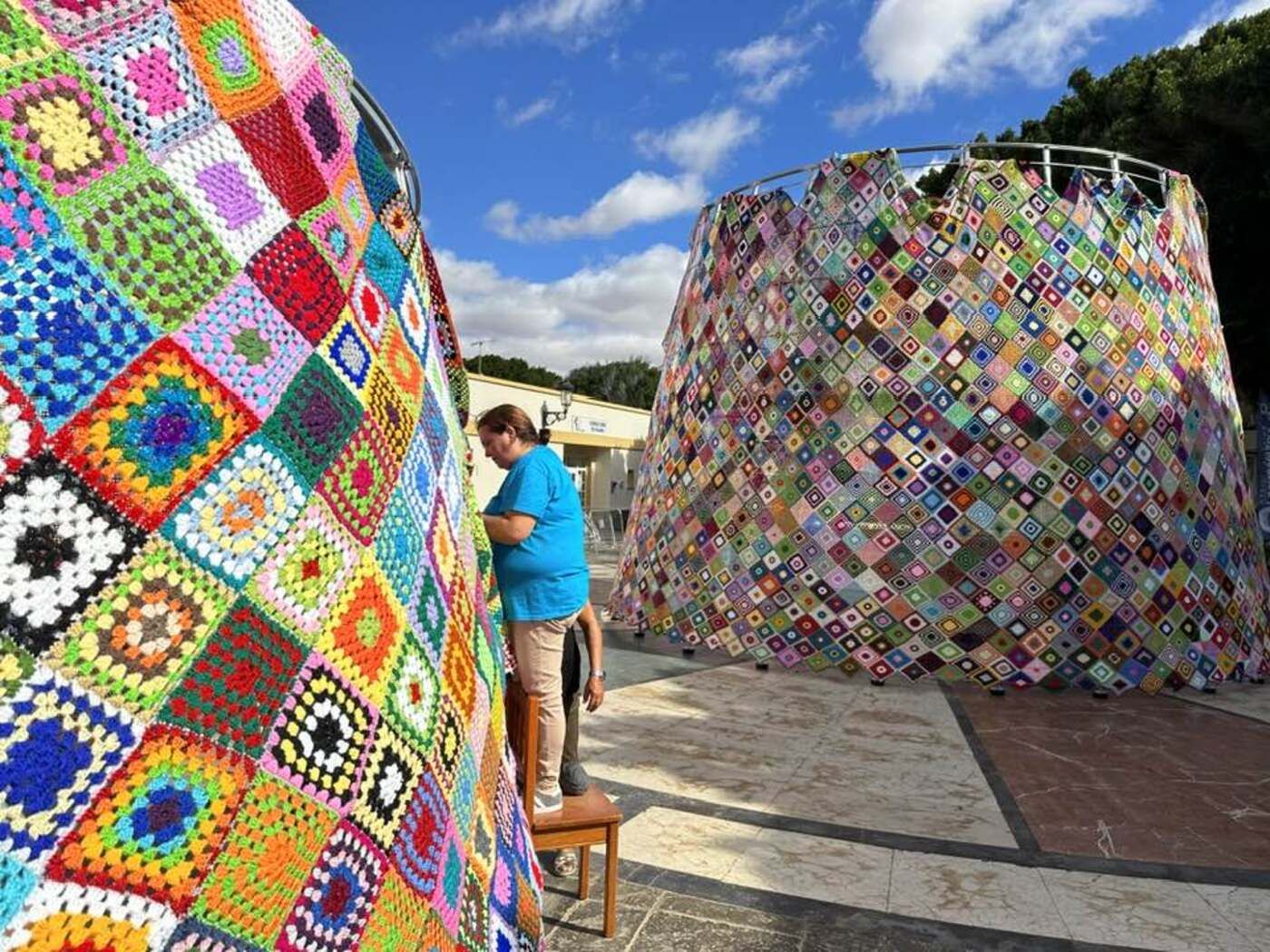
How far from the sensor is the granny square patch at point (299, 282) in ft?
3.82

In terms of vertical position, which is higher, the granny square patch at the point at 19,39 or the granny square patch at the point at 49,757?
the granny square patch at the point at 19,39

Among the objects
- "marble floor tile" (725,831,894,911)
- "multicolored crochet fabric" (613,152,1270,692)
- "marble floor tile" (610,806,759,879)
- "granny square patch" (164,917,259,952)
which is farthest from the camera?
"multicolored crochet fabric" (613,152,1270,692)

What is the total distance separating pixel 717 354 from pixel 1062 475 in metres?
2.58

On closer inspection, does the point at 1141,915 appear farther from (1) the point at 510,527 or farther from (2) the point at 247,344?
(2) the point at 247,344

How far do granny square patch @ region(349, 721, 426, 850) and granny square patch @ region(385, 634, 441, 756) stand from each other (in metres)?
0.02

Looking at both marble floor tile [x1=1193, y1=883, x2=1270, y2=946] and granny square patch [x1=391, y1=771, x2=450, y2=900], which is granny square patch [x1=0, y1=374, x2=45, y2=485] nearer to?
granny square patch [x1=391, y1=771, x2=450, y2=900]

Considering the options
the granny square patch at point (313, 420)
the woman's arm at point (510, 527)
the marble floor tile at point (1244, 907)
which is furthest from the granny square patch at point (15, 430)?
the marble floor tile at point (1244, 907)

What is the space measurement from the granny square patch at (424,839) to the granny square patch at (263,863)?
151 millimetres

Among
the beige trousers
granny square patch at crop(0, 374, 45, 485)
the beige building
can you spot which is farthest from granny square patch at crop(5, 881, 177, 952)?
the beige building

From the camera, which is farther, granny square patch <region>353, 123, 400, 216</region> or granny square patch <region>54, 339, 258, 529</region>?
granny square patch <region>353, 123, 400, 216</region>

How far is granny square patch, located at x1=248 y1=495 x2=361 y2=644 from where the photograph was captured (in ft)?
3.58

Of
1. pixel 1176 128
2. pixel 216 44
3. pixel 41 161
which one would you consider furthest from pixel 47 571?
pixel 1176 128

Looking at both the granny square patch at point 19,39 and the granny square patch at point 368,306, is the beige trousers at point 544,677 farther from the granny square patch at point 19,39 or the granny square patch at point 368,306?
the granny square patch at point 19,39

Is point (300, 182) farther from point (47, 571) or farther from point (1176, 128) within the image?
point (1176, 128)
